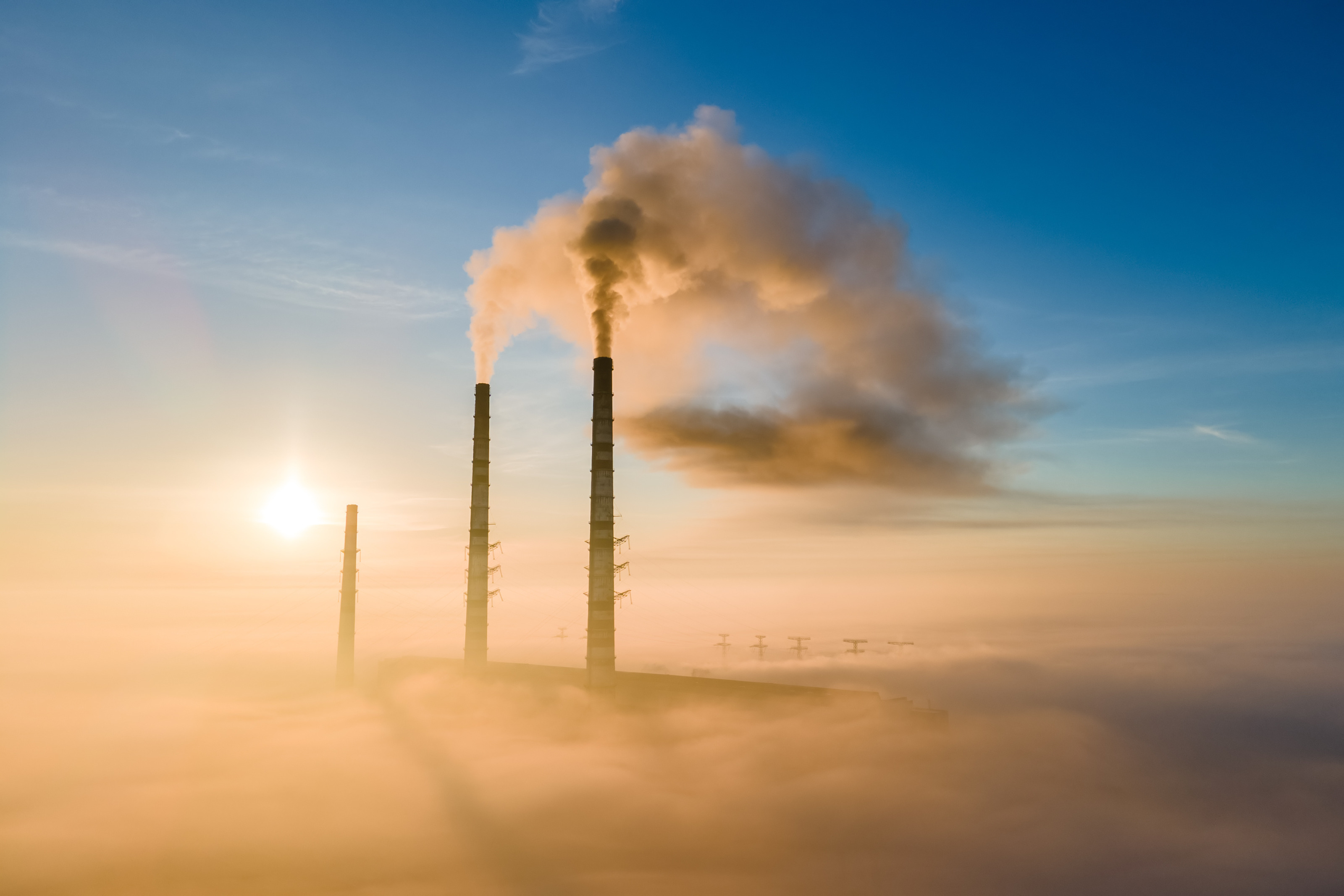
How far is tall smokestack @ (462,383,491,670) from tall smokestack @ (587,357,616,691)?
9179 millimetres

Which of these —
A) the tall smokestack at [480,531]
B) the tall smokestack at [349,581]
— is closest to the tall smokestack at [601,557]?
the tall smokestack at [480,531]

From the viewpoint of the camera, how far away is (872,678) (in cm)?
17150

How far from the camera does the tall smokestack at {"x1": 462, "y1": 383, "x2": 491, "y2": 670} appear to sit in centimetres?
3656

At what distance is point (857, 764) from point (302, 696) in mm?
65816

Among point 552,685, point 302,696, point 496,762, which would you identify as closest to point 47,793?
point 302,696

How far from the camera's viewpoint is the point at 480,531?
36719 millimetres

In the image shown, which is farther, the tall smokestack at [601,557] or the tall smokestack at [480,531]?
the tall smokestack at [480,531]

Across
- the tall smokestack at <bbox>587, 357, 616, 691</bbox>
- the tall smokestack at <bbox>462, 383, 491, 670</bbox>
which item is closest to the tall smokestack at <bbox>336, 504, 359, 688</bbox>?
the tall smokestack at <bbox>462, 383, 491, 670</bbox>

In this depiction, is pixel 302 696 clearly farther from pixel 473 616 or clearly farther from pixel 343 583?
pixel 473 616

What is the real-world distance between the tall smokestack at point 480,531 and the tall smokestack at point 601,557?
918 cm

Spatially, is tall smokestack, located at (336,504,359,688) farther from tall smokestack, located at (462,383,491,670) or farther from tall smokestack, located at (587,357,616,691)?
tall smokestack, located at (587,357,616,691)

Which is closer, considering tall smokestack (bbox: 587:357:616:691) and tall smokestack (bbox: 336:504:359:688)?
tall smokestack (bbox: 587:357:616:691)

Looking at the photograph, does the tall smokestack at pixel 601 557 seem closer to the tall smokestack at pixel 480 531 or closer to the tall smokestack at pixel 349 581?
the tall smokestack at pixel 480 531

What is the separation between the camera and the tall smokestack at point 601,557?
1145 inches
